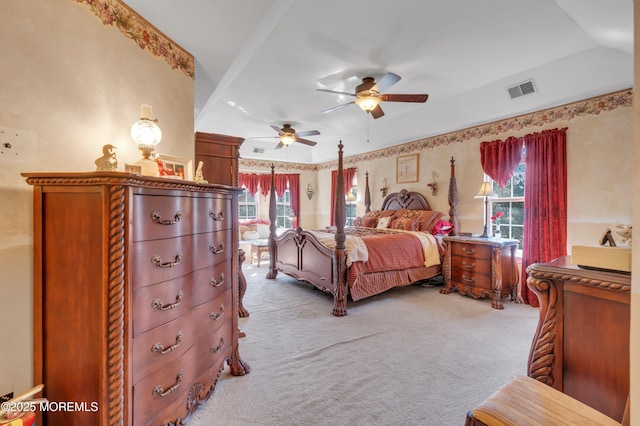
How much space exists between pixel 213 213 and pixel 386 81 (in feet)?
7.58

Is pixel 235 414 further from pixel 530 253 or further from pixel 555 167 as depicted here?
pixel 555 167

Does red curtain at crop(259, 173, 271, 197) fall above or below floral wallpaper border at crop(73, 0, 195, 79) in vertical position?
below

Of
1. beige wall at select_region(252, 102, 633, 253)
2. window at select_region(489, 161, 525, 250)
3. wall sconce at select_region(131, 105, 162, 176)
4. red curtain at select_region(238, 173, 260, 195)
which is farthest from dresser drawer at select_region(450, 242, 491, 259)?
red curtain at select_region(238, 173, 260, 195)

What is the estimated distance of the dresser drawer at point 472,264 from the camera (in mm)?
3639

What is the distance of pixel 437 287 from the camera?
4.43 m

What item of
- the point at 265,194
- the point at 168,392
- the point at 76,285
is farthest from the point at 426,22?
the point at 265,194

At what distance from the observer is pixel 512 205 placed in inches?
164

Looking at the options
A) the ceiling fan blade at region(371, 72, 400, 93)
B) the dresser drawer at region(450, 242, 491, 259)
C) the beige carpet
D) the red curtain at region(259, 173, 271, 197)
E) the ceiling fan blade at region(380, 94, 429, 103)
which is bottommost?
the beige carpet

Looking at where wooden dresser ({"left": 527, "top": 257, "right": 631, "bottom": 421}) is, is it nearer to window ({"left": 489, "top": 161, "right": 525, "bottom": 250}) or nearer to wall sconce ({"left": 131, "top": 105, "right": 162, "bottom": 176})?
wall sconce ({"left": 131, "top": 105, "right": 162, "bottom": 176})

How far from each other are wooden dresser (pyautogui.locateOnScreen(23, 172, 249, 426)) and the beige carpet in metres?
0.63

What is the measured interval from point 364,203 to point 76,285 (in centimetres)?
591

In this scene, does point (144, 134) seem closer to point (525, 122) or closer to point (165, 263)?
point (165, 263)

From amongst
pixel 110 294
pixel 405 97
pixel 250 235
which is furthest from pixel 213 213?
pixel 250 235

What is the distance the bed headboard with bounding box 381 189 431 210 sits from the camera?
524cm
